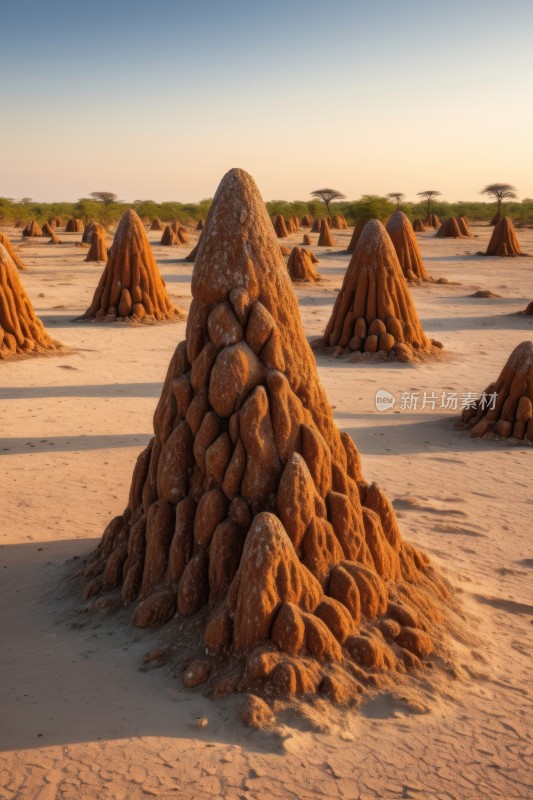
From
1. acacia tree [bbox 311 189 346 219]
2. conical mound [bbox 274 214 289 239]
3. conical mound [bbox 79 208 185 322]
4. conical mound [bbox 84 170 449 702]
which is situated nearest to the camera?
conical mound [bbox 84 170 449 702]

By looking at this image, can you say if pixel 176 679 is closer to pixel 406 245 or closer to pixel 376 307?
pixel 376 307

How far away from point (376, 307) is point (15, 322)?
199 inches

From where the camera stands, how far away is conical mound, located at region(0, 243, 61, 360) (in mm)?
10508

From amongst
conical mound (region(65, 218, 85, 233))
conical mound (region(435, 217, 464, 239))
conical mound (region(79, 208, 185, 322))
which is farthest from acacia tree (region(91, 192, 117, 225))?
conical mound (region(79, 208, 185, 322))

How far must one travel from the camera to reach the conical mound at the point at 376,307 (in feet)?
35.4

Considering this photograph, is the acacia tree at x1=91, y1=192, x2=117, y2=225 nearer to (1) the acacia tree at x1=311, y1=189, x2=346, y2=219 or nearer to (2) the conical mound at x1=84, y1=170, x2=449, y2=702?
(1) the acacia tree at x1=311, y1=189, x2=346, y2=219

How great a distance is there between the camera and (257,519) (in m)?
3.15

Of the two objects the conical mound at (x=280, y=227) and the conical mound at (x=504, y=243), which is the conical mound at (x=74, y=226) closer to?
the conical mound at (x=280, y=227)

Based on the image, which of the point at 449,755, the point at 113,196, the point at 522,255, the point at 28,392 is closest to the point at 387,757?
the point at 449,755

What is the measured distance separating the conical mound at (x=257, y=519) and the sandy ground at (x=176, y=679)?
0.19 m

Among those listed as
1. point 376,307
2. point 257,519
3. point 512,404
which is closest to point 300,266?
point 376,307

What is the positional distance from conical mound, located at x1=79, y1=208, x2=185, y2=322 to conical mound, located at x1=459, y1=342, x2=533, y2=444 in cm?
727

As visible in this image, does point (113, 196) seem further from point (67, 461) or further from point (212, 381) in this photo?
point (212, 381)

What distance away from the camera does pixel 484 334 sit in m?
13.0
